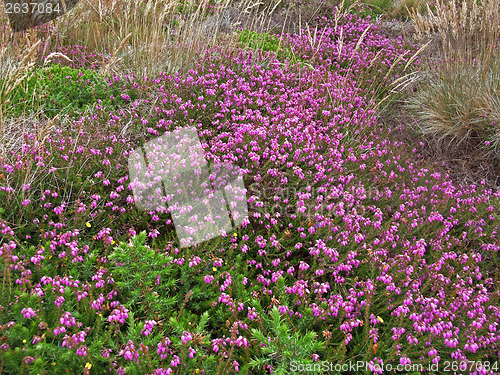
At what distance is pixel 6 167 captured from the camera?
2.66 m

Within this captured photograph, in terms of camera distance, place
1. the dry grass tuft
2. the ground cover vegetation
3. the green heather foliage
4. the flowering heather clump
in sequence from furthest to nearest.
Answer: the flowering heather clump → the dry grass tuft → the green heather foliage → the ground cover vegetation

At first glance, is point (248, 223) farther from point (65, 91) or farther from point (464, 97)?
point (464, 97)

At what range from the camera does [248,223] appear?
2875 millimetres

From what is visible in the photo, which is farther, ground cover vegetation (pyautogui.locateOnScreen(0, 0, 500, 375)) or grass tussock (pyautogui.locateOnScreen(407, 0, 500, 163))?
grass tussock (pyautogui.locateOnScreen(407, 0, 500, 163))

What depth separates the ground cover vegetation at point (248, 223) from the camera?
6.44 feet

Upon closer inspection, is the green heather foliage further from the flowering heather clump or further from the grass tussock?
the grass tussock

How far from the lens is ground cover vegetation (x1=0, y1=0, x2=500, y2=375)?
1.96 m

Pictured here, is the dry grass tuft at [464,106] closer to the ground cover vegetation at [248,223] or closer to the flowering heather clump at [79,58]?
the ground cover vegetation at [248,223]

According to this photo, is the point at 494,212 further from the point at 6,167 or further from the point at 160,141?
the point at 6,167

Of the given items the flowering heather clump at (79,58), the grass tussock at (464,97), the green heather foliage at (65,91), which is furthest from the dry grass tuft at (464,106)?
the flowering heather clump at (79,58)

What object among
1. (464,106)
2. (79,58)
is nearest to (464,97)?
(464,106)

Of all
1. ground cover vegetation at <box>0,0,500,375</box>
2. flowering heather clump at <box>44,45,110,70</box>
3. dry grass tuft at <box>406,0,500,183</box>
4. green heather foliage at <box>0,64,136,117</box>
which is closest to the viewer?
ground cover vegetation at <box>0,0,500,375</box>

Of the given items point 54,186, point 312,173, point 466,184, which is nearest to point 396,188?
point 312,173

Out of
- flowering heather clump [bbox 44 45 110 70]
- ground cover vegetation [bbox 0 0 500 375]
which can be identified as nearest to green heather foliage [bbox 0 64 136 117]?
ground cover vegetation [bbox 0 0 500 375]
